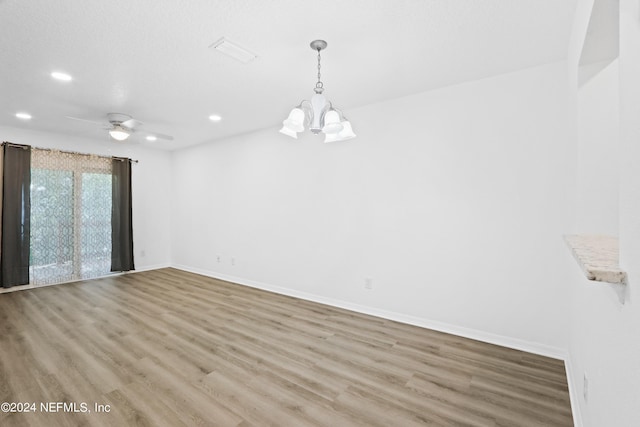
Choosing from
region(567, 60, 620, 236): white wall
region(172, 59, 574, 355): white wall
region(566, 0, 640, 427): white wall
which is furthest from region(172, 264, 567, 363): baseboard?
region(567, 60, 620, 236): white wall

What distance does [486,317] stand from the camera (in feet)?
9.71

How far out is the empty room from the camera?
1851mm

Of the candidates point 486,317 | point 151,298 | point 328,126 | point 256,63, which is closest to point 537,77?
point 328,126

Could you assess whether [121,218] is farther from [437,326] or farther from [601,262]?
[601,262]

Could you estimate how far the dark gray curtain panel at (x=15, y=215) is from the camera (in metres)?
4.59

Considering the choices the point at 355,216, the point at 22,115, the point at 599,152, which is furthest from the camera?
the point at 22,115

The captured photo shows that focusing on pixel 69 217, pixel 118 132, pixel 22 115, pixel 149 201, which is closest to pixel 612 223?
pixel 118 132

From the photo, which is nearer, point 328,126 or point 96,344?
point 328,126

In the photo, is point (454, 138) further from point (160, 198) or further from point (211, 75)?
point (160, 198)

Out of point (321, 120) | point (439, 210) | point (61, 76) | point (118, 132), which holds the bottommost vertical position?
point (439, 210)

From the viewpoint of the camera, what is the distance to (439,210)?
3230 millimetres

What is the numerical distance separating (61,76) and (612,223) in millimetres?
4538

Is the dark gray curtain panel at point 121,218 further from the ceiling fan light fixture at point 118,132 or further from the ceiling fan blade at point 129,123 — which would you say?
the ceiling fan blade at point 129,123

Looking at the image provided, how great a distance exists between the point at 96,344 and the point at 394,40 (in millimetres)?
3847
